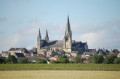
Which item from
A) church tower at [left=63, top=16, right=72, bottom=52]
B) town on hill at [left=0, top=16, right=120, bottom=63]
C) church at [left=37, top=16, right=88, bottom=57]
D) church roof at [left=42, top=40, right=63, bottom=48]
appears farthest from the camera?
church roof at [left=42, top=40, right=63, bottom=48]

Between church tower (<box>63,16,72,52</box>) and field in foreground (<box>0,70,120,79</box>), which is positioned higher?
church tower (<box>63,16,72,52</box>)

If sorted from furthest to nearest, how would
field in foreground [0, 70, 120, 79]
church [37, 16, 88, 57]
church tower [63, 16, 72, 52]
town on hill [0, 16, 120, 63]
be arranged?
church tower [63, 16, 72, 52]
church [37, 16, 88, 57]
town on hill [0, 16, 120, 63]
field in foreground [0, 70, 120, 79]

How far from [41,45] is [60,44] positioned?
42.2 ft

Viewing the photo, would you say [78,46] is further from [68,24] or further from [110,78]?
[110,78]

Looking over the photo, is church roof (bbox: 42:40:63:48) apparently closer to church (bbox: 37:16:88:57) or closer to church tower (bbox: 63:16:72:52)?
church (bbox: 37:16:88:57)

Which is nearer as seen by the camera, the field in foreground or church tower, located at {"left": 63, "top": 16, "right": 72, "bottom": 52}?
the field in foreground

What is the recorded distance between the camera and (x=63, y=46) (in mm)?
167250

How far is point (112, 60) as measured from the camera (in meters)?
108

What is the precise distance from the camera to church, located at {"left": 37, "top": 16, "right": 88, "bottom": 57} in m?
162

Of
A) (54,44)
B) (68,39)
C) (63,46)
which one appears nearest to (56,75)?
(68,39)

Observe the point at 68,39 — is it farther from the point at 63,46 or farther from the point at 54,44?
the point at 54,44

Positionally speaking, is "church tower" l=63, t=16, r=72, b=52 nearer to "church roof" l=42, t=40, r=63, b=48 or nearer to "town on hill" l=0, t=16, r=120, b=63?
"town on hill" l=0, t=16, r=120, b=63

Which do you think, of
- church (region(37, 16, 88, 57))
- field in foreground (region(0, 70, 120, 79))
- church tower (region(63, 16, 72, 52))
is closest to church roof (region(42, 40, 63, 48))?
church (region(37, 16, 88, 57))

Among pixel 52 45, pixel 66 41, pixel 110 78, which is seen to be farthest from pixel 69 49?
pixel 110 78
